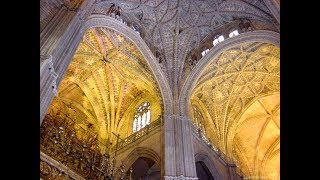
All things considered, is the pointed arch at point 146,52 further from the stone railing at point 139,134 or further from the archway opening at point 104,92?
the stone railing at point 139,134

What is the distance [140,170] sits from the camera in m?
17.4

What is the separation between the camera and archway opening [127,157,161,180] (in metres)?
17.0

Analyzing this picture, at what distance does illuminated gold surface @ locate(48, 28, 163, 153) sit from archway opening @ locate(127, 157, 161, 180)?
1.88 meters

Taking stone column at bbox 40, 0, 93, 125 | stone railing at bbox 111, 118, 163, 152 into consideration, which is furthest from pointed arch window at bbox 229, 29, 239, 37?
stone column at bbox 40, 0, 93, 125

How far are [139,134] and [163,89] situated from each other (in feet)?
9.05

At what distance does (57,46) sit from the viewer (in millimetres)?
9203

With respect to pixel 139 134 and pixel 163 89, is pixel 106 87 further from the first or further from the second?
pixel 163 89

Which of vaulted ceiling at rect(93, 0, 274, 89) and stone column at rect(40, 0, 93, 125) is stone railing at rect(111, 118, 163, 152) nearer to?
vaulted ceiling at rect(93, 0, 274, 89)

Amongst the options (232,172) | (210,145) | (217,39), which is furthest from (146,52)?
(232,172)

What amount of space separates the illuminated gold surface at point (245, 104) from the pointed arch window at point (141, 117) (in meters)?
2.88
